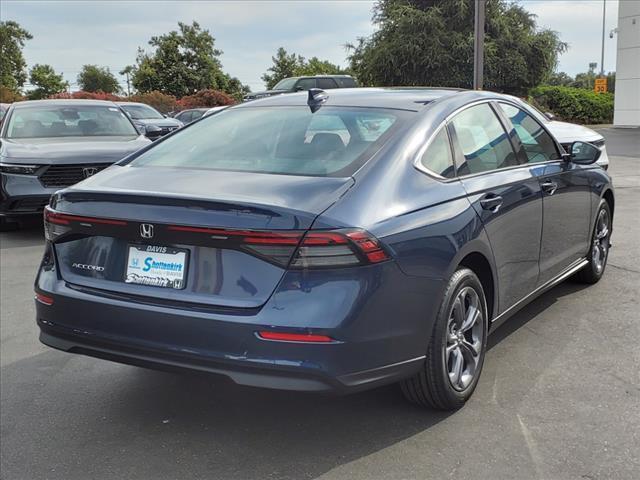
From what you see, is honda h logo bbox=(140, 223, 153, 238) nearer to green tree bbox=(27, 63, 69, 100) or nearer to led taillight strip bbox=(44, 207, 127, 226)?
led taillight strip bbox=(44, 207, 127, 226)

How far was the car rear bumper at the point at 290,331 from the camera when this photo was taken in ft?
9.16

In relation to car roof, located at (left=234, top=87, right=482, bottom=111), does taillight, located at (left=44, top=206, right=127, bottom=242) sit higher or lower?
lower

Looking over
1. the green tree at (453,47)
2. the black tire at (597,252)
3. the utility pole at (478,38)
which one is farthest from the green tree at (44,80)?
the black tire at (597,252)

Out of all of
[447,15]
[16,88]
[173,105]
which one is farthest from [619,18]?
[16,88]

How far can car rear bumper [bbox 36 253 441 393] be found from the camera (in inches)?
110

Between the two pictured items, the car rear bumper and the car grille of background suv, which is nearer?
the car rear bumper

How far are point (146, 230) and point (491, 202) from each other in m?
1.82

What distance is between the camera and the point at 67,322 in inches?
129

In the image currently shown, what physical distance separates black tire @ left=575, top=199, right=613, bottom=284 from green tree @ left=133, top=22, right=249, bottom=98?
5545 cm

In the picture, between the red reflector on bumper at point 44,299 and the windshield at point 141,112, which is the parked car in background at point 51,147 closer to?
the red reflector on bumper at point 44,299

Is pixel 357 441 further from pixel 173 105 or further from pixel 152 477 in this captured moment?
pixel 173 105

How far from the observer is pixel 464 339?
3588 mm

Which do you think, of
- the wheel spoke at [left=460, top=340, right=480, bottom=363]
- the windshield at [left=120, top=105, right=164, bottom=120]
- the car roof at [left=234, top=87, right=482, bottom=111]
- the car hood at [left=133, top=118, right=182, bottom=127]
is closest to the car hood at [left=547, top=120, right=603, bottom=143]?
the car roof at [left=234, top=87, right=482, bottom=111]

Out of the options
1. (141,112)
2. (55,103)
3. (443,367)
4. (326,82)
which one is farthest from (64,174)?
(326,82)
